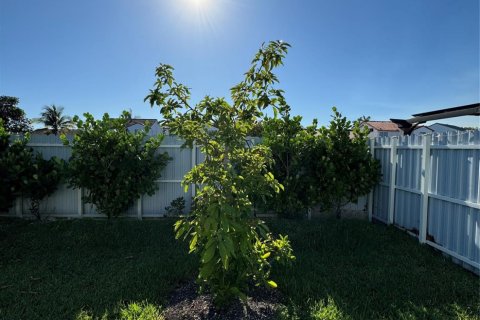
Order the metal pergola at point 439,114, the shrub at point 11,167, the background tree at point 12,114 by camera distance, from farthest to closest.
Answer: the background tree at point 12,114 < the metal pergola at point 439,114 < the shrub at point 11,167

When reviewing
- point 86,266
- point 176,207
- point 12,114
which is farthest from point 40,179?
point 12,114

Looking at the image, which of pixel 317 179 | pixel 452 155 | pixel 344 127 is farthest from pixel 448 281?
pixel 344 127

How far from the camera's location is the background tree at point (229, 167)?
262 cm

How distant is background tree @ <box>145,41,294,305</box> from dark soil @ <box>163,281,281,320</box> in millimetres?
113

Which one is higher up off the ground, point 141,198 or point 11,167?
point 11,167

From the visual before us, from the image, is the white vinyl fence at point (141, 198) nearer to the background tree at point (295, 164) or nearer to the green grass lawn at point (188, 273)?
the green grass lawn at point (188, 273)

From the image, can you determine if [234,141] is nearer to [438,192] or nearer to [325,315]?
[325,315]

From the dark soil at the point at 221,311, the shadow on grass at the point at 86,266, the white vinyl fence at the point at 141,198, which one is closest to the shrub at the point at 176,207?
the white vinyl fence at the point at 141,198

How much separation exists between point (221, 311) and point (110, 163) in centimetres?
409

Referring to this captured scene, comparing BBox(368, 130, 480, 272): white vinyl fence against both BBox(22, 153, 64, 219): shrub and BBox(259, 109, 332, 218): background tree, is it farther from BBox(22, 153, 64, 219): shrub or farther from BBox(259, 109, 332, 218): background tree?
BBox(22, 153, 64, 219): shrub

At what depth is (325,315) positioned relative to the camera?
2.82 m

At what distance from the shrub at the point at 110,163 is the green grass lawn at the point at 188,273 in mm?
581

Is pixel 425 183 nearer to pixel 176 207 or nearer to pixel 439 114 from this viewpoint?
pixel 439 114

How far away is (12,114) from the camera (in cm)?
2439
